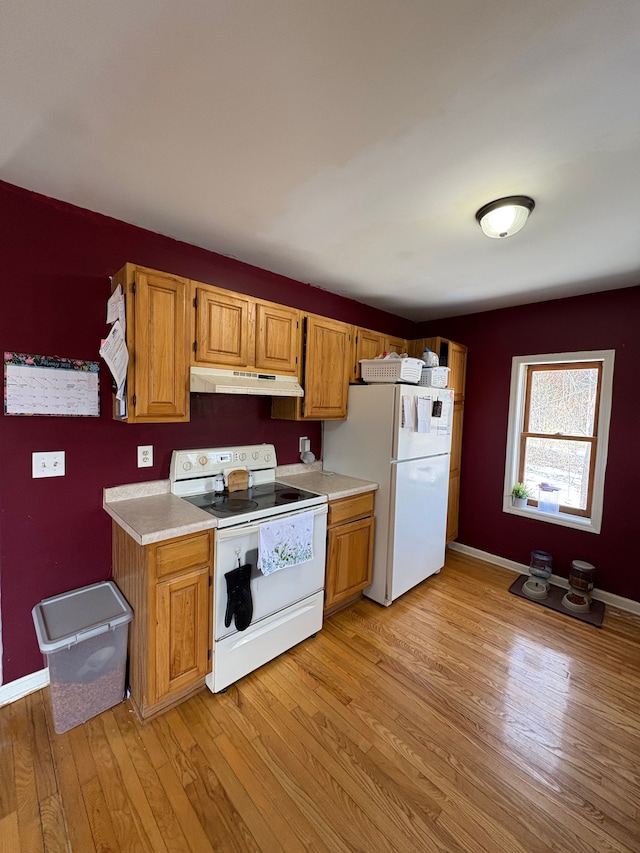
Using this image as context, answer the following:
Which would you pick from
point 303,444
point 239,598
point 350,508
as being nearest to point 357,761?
point 239,598

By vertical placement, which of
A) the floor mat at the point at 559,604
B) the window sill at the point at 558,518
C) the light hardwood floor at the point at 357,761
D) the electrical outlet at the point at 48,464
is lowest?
the light hardwood floor at the point at 357,761

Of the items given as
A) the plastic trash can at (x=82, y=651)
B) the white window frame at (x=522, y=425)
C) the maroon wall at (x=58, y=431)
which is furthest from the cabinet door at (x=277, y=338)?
the white window frame at (x=522, y=425)

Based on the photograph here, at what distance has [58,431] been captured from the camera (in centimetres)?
173

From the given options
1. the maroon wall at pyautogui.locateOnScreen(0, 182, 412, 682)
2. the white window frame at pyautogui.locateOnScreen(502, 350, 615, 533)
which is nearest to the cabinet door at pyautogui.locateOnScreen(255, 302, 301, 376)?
the maroon wall at pyautogui.locateOnScreen(0, 182, 412, 682)

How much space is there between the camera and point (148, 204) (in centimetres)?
173

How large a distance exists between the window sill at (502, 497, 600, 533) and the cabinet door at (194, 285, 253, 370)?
108 inches

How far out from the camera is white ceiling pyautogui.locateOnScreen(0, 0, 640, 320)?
0.89m

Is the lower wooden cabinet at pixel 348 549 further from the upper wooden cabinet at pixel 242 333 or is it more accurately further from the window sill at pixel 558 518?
the window sill at pixel 558 518

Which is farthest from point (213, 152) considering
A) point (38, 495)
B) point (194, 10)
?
point (38, 495)

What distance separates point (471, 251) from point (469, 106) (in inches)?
44.9

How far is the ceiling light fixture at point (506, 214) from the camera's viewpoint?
5.19 feet

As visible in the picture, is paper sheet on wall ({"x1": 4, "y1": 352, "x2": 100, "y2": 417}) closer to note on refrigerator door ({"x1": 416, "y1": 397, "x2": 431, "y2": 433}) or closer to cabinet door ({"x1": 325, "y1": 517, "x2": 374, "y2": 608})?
cabinet door ({"x1": 325, "y1": 517, "x2": 374, "y2": 608})

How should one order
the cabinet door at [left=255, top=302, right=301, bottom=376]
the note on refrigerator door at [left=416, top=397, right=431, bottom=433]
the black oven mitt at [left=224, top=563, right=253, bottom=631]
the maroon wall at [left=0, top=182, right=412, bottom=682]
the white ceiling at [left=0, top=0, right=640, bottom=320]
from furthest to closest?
1. the note on refrigerator door at [left=416, top=397, right=431, bottom=433]
2. the cabinet door at [left=255, top=302, right=301, bottom=376]
3. the black oven mitt at [left=224, top=563, right=253, bottom=631]
4. the maroon wall at [left=0, top=182, right=412, bottom=682]
5. the white ceiling at [left=0, top=0, right=640, bottom=320]

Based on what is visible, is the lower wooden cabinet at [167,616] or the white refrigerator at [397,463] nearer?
the lower wooden cabinet at [167,616]
